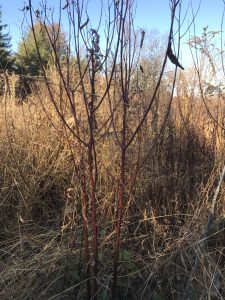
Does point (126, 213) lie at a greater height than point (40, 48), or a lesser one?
lesser

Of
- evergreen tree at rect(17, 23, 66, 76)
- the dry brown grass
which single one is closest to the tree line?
evergreen tree at rect(17, 23, 66, 76)

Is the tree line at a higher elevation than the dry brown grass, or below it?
higher

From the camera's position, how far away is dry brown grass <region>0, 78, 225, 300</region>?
2523 mm

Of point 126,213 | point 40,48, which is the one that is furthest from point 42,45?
point 126,213

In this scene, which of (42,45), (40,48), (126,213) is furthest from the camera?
(40,48)

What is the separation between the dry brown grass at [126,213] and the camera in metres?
2.52

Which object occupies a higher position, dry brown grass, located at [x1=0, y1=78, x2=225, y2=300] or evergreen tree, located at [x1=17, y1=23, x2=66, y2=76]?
evergreen tree, located at [x1=17, y1=23, x2=66, y2=76]

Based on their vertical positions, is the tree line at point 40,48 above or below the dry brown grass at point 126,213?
above

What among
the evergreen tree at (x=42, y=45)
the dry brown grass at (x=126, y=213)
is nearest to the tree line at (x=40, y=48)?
the evergreen tree at (x=42, y=45)

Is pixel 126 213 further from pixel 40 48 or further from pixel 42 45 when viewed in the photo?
pixel 40 48

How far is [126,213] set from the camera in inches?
121

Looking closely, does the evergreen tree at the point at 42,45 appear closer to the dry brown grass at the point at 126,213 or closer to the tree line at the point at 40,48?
the tree line at the point at 40,48

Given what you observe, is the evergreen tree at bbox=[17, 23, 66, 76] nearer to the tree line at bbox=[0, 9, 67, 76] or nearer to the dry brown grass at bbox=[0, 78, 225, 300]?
the tree line at bbox=[0, 9, 67, 76]

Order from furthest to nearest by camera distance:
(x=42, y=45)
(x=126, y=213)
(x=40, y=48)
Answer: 1. (x=40, y=48)
2. (x=42, y=45)
3. (x=126, y=213)
